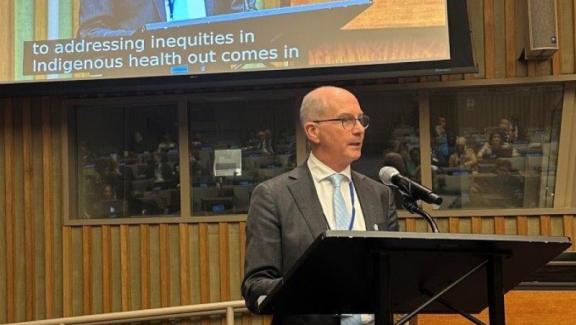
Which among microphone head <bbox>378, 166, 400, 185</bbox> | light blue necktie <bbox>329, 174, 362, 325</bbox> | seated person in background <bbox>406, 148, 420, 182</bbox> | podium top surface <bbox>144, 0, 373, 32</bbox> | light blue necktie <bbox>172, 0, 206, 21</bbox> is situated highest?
light blue necktie <bbox>172, 0, 206, 21</bbox>

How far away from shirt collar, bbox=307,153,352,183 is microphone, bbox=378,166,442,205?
174 millimetres

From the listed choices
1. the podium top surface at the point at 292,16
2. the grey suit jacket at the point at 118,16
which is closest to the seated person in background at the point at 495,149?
the podium top surface at the point at 292,16

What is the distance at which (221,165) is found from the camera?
6969mm

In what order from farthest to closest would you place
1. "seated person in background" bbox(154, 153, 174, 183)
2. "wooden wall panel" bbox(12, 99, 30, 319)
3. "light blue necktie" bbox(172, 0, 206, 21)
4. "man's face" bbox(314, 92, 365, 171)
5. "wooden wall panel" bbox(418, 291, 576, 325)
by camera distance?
"wooden wall panel" bbox(12, 99, 30, 319) < "seated person in background" bbox(154, 153, 174, 183) < "light blue necktie" bbox(172, 0, 206, 21) < "wooden wall panel" bbox(418, 291, 576, 325) < "man's face" bbox(314, 92, 365, 171)

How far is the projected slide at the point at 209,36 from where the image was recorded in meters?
6.11

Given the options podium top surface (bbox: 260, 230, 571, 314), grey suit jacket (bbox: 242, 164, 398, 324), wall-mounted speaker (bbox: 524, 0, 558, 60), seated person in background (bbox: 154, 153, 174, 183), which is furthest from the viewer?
seated person in background (bbox: 154, 153, 174, 183)

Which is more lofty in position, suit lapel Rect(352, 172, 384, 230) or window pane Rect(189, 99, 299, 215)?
window pane Rect(189, 99, 299, 215)

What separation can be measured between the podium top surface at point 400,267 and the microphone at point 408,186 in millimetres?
424

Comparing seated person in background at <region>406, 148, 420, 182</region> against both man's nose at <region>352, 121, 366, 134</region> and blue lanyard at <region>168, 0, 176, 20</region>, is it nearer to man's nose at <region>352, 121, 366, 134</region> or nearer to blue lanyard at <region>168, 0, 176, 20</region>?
blue lanyard at <region>168, 0, 176, 20</region>

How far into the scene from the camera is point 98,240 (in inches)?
277

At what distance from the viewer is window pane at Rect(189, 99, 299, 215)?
22.6 ft

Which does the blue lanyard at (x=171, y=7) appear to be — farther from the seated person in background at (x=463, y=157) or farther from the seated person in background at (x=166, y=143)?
the seated person in background at (x=463, y=157)

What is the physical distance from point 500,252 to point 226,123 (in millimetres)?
5227

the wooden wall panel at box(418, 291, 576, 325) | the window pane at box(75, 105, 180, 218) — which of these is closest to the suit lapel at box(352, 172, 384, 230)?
the wooden wall panel at box(418, 291, 576, 325)
